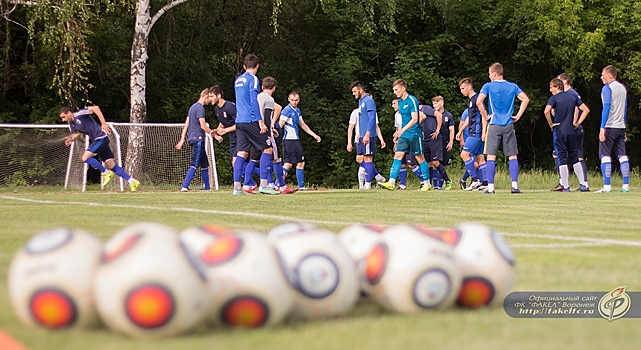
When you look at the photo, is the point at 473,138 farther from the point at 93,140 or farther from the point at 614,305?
the point at 614,305

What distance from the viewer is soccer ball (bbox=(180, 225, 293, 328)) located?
3295 millimetres

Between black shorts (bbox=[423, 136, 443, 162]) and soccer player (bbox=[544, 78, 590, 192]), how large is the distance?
3.41m

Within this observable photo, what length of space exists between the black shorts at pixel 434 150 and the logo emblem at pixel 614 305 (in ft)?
52.4

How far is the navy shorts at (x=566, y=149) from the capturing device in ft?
55.8

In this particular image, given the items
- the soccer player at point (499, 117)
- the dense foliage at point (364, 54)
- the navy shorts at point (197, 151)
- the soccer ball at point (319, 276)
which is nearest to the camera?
the soccer ball at point (319, 276)

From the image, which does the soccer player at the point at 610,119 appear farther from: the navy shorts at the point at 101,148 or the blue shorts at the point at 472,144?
the navy shorts at the point at 101,148

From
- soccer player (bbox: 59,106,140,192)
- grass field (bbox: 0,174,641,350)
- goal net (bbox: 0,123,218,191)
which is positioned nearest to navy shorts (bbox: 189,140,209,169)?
soccer player (bbox: 59,106,140,192)

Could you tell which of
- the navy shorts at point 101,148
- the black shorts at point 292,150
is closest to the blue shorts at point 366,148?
the black shorts at point 292,150

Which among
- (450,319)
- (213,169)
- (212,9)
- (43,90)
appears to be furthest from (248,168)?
(212,9)

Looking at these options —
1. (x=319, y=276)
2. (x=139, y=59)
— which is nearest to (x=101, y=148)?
(x=139, y=59)

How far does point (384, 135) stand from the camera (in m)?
32.2

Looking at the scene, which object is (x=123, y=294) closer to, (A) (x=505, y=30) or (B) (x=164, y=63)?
(B) (x=164, y=63)

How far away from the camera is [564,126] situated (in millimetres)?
17000

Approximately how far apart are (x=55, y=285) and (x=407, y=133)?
14.9 meters
